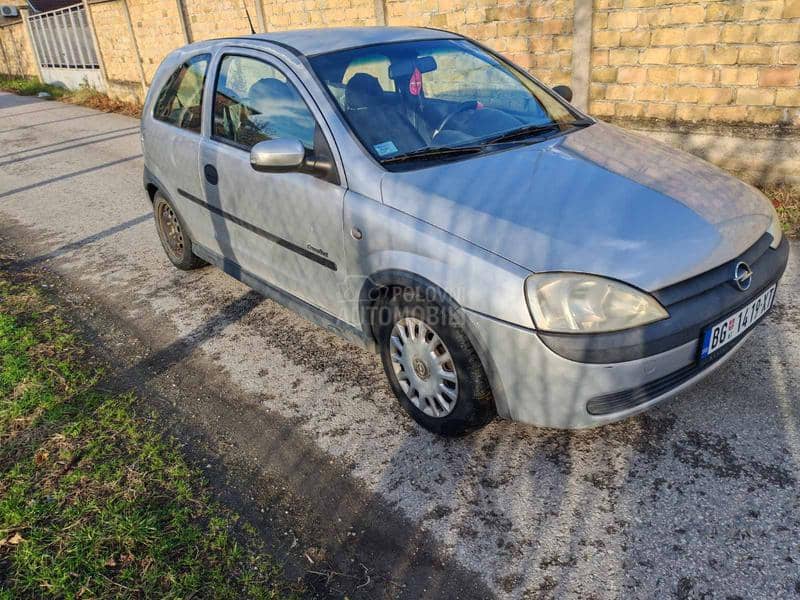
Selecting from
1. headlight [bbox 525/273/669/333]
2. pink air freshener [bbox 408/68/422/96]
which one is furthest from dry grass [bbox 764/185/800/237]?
headlight [bbox 525/273/669/333]

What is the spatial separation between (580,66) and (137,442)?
5.93 m

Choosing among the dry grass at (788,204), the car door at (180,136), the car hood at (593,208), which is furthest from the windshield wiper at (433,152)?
the dry grass at (788,204)

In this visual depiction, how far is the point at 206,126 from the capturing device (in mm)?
4129

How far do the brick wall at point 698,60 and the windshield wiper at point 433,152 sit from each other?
3.87 m

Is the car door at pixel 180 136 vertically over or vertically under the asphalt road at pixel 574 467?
over

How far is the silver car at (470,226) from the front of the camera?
244 centimetres

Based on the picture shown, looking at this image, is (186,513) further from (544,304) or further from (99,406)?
(544,304)

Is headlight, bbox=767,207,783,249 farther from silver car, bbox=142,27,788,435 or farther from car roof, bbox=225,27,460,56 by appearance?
car roof, bbox=225,27,460,56

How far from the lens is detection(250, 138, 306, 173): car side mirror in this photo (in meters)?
3.10

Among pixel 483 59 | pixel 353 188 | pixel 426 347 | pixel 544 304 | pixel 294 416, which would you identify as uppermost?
pixel 483 59

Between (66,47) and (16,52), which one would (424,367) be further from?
(16,52)

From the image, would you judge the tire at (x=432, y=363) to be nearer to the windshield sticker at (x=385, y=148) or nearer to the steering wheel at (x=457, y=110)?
the windshield sticker at (x=385, y=148)

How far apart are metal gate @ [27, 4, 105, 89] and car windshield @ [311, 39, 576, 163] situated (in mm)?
16785

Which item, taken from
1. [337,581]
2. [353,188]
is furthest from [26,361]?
[337,581]
